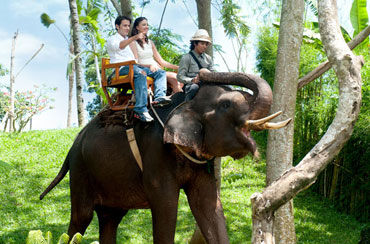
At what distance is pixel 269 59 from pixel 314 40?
16.9 ft

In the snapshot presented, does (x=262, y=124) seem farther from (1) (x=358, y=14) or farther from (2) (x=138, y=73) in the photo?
(1) (x=358, y=14)

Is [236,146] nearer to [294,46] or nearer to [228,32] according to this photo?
[294,46]

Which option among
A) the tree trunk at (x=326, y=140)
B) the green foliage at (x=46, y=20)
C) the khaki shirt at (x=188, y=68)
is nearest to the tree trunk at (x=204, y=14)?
the khaki shirt at (x=188, y=68)

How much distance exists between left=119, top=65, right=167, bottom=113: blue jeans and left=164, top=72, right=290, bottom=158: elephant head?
38 centimetres

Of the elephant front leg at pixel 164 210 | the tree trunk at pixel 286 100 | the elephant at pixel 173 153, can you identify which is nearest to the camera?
the elephant at pixel 173 153

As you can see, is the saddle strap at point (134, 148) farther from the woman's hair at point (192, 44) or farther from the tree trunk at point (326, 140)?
the tree trunk at point (326, 140)

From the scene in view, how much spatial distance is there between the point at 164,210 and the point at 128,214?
429cm

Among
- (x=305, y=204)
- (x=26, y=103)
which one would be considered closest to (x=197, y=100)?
(x=305, y=204)

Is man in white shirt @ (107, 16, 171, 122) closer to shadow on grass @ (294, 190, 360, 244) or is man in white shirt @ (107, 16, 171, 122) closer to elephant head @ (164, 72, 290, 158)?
elephant head @ (164, 72, 290, 158)

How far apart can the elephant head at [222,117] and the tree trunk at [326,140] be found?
43 centimetres

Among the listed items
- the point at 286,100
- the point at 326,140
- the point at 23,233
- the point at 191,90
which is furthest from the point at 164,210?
the point at 23,233

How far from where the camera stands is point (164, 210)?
4266mm

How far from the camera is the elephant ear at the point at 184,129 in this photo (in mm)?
4039

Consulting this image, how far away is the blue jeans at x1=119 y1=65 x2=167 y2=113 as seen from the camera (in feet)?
14.7
